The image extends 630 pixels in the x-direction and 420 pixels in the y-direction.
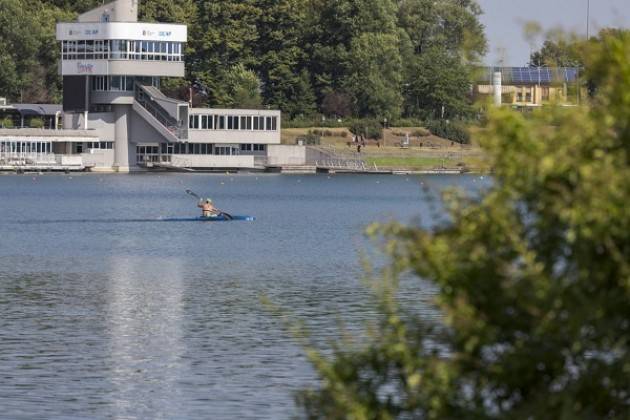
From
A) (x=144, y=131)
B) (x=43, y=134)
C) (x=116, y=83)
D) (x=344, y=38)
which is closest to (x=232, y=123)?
(x=144, y=131)

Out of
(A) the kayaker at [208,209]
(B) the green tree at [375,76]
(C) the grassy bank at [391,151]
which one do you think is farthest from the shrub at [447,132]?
(A) the kayaker at [208,209]

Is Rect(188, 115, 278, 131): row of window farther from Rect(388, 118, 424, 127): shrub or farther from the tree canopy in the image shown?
Rect(388, 118, 424, 127): shrub

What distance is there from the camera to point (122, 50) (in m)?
142

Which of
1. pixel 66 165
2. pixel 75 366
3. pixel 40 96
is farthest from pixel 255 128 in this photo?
pixel 75 366

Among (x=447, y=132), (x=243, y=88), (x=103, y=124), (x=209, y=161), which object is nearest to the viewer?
(x=103, y=124)

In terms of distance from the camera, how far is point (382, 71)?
16450 cm

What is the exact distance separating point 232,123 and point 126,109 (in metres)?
9.66

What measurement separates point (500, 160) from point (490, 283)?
0.95m

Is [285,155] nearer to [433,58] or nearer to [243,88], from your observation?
[243,88]

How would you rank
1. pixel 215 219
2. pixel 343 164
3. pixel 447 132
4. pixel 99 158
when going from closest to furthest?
pixel 215 219 → pixel 99 158 → pixel 343 164 → pixel 447 132

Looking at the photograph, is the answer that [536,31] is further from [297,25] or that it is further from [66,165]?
[297,25]

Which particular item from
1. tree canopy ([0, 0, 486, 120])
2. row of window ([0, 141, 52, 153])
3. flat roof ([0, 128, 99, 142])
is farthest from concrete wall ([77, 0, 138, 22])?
tree canopy ([0, 0, 486, 120])

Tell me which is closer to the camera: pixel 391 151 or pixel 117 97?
pixel 117 97

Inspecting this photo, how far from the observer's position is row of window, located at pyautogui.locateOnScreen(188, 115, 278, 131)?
14538cm
